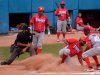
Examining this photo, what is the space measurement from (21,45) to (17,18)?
628 inches

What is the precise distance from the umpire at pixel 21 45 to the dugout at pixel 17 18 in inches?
605

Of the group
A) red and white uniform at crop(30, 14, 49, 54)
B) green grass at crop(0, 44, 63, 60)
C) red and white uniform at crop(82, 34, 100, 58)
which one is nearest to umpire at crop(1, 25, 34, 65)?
red and white uniform at crop(30, 14, 49, 54)

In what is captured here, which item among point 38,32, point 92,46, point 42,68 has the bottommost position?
point 42,68

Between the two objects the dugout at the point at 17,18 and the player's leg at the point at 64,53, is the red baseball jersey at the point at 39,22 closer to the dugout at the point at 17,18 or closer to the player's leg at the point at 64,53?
the player's leg at the point at 64,53

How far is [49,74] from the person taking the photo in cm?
1316

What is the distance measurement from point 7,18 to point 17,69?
15.3 m

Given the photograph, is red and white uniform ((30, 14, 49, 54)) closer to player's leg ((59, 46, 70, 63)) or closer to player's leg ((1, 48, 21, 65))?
player's leg ((1, 48, 21, 65))

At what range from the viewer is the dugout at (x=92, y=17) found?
32844 millimetres

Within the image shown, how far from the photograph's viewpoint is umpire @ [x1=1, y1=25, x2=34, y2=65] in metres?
15.6

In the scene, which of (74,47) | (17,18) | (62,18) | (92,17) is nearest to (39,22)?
(74,47)

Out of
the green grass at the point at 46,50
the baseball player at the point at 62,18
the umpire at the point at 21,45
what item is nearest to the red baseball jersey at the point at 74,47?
the umpire at the point at 21,45

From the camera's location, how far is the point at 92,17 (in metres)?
33.0

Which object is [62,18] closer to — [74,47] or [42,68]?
[74,47]

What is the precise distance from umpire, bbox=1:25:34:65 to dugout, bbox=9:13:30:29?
15.4 meters
